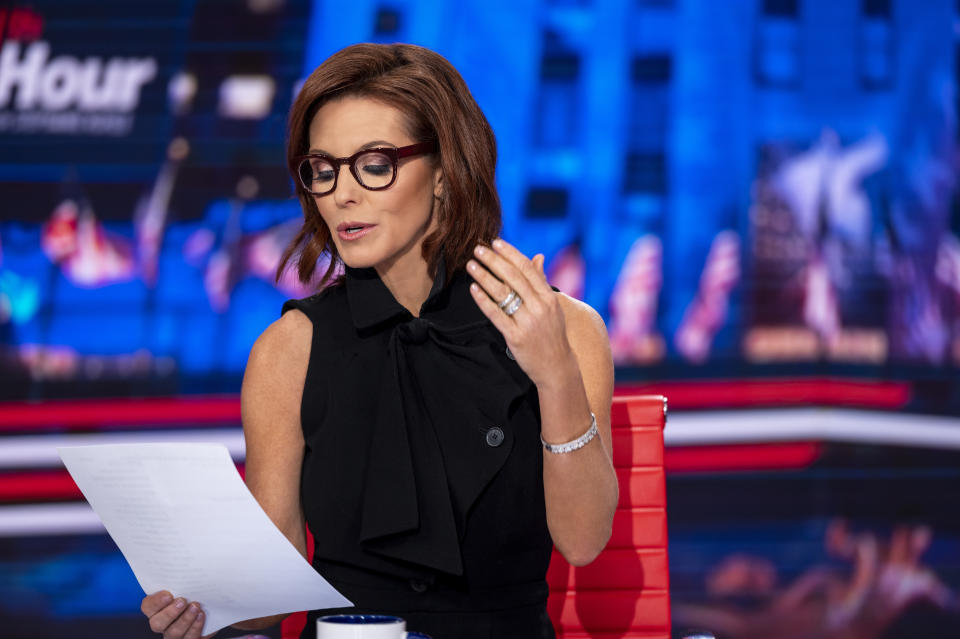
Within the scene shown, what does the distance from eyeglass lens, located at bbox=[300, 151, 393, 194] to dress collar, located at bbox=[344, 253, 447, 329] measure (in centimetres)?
18

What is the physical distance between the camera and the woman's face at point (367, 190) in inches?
58.4

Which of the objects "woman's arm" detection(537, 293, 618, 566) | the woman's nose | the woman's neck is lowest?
"woman's arm" detection(537, 293, 618, 566)

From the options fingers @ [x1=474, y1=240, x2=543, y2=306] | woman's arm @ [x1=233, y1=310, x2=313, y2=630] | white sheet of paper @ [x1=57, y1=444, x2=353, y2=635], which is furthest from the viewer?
woman's arm @ [x1=233, y1=310, x2=313, y2=630]

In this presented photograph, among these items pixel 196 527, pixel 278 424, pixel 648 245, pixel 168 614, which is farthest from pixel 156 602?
pixel 648 245

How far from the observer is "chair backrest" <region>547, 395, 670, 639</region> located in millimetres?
1716

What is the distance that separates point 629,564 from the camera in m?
1.73

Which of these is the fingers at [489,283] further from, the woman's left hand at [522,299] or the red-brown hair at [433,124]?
the red-brown hair at [433,124]

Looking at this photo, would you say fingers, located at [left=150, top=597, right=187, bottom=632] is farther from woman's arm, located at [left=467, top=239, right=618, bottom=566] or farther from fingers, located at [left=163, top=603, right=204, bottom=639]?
woman's arm, located at [left=467, top=239, right=618, bottom=566]

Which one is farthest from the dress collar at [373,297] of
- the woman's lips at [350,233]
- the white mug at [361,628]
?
the white mug at [361,628]

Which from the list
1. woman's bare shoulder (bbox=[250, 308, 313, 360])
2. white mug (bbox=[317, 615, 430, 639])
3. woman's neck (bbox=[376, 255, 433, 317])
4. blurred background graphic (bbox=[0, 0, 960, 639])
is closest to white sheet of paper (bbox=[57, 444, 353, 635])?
white mug (bbox=[317, 615, 430, 639])

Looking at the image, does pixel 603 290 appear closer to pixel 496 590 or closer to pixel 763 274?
pixel 763 274

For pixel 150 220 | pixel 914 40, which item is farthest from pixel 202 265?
pixel 914 40

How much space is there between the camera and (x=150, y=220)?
392 centimetres

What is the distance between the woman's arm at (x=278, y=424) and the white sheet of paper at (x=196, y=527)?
1.02 ft
